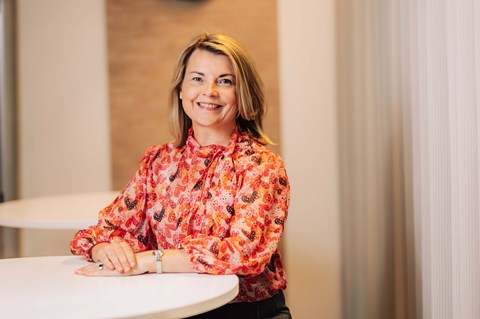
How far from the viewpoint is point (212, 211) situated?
7.06ft

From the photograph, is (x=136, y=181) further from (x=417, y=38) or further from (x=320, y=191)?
(x=320, y=191)

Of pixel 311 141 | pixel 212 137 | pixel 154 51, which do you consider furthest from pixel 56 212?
pixel 311 141

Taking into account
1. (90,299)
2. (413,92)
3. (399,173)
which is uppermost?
(413,92)

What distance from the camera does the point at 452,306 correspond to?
2.54 m

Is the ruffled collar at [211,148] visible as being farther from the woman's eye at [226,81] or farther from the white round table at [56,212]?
the white round table at [56,212]

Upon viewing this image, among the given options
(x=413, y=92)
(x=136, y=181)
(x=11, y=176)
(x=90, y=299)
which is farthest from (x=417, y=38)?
(x=11, y=176)

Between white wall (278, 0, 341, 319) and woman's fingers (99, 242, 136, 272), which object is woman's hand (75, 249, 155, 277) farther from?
white wall (278, 0, 341, 319)

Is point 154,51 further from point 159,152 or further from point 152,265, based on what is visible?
point 152,265

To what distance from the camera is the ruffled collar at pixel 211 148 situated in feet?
7.44

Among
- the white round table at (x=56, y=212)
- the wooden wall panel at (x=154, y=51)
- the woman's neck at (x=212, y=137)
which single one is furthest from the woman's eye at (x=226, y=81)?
the wooden wall panel at (x=154, y=51)

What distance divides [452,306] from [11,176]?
9.18 ft

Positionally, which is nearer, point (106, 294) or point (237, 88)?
point (106, 294)

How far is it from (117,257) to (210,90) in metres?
0.57

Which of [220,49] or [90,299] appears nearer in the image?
[90,299]
